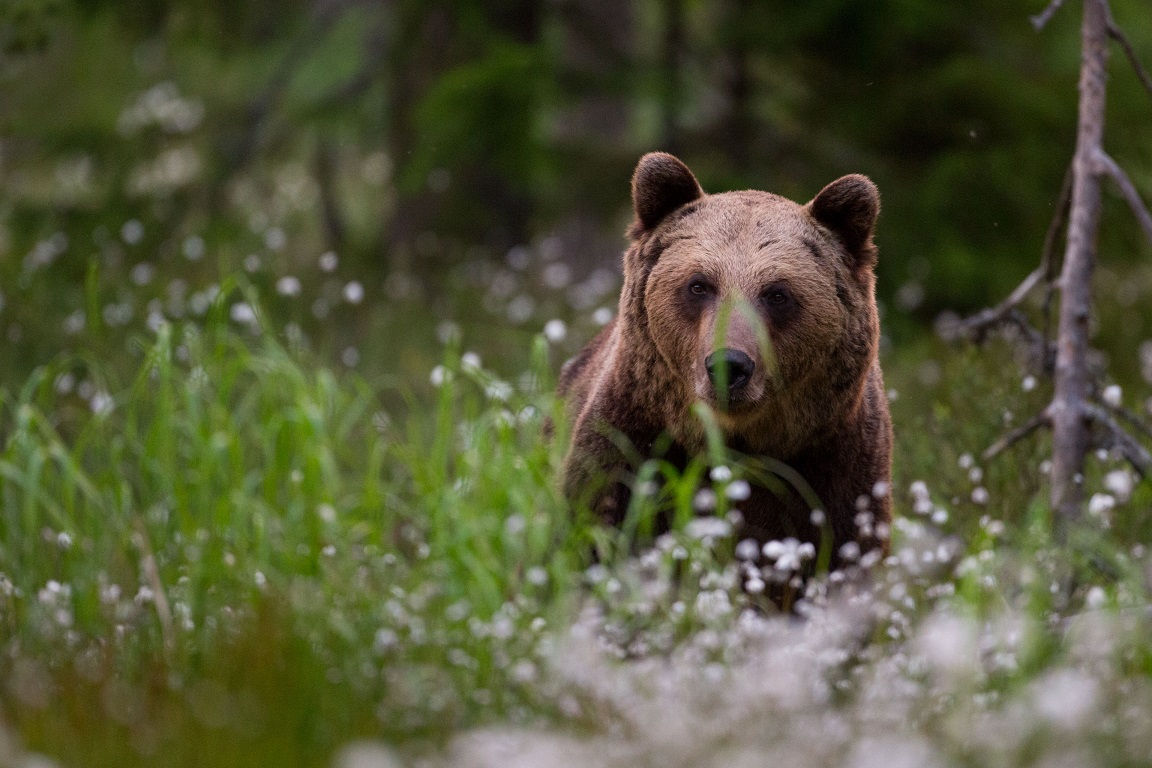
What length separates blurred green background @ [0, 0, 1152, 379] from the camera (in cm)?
765

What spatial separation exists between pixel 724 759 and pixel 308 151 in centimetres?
1262

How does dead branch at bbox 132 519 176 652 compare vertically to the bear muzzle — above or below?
below

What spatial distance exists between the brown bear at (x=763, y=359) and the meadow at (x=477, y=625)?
6.2 inches

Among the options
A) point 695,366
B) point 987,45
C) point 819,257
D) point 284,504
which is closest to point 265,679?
point 284,504

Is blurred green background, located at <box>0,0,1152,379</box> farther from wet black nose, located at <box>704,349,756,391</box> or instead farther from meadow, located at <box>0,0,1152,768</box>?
wet black nose, located at <box>704,349,756,391</box>

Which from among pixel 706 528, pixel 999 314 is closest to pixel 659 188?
pixel 999 314

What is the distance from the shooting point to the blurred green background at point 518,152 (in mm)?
7652

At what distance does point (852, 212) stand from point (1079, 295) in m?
0.83

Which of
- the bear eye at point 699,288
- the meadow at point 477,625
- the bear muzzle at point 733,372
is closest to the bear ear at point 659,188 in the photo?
the bear eye at point 699,288

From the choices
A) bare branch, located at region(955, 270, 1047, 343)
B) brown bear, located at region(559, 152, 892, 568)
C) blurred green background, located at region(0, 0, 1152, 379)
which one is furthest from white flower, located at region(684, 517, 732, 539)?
blurred green background, located at region(0, 0, 1152, 379)

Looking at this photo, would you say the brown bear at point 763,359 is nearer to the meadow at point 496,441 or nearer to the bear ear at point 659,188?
the bear ear at point 659,188

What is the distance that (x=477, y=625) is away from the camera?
291 cm

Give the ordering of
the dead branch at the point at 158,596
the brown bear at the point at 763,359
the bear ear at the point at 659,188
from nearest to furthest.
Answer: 1. the dead branch at the point at 158,596
2. the brown bear at the point at 763,359
3. the bear ear at the point at 659,188

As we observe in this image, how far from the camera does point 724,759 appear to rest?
A: 2.25m
